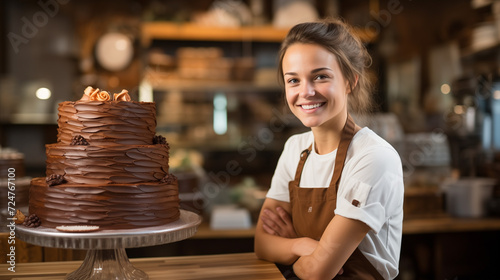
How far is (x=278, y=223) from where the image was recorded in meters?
1.72

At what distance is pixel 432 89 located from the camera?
4383 mm

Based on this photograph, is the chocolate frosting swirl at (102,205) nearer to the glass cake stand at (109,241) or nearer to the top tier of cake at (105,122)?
the glass cake stand at (109,241)

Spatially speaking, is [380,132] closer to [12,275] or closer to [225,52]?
[225,52]

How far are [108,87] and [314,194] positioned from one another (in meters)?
3.57

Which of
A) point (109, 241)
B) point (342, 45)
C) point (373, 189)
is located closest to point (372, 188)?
point (373, 189)

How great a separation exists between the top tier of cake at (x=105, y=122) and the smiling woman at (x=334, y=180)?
1.64 feet

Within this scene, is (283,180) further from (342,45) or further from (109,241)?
(109,241)

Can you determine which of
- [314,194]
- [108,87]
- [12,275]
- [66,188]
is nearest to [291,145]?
[314,194]

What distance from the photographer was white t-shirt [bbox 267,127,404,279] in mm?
1420

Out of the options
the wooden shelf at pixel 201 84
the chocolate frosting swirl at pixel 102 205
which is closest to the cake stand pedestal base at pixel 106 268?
the chocolate frosting swirl at pixel 102 205

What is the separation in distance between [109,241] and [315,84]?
78 cm

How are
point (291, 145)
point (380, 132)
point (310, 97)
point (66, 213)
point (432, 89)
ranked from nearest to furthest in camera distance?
point (66, 213) → point (310, 97) → point (291, 145) → point (380, 132) → point (432, 89)

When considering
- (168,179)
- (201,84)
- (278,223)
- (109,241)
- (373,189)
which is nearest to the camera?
(109,241)

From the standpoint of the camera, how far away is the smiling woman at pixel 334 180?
143 cm
